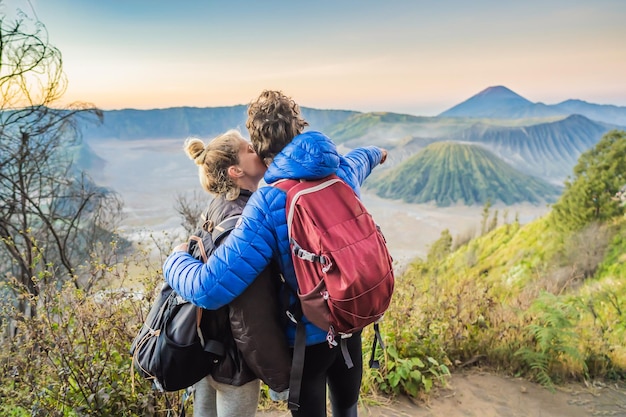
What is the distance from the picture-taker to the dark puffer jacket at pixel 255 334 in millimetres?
1336

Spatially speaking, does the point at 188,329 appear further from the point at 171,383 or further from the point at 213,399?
the point at 213,399

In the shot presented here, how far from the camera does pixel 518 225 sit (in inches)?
979

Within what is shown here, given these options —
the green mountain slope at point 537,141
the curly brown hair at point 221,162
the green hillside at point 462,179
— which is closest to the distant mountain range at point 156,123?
the green hillside at point 462,179

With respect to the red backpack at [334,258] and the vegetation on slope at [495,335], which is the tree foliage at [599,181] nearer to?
Result: the vegetation on slope at [495,335]

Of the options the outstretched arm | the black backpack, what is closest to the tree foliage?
the outstretched arm

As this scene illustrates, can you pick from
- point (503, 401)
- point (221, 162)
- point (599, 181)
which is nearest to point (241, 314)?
point (221, 162)

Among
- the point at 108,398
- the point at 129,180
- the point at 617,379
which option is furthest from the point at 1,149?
the point at 129,180

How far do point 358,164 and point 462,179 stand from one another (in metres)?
63.0

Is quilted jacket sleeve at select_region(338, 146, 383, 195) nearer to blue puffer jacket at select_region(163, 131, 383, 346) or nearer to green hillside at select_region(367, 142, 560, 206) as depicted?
blue puffer jacket at select_region(163, 131, 383, 346)

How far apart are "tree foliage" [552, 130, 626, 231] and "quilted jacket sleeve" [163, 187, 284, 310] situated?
1316 cm

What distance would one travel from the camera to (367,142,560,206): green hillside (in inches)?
2259

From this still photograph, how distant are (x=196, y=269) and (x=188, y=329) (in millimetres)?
204

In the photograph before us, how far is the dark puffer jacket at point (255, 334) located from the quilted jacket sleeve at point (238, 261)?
2.2 inches

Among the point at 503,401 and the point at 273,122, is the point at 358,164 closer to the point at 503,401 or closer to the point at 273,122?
the point at 273,122
